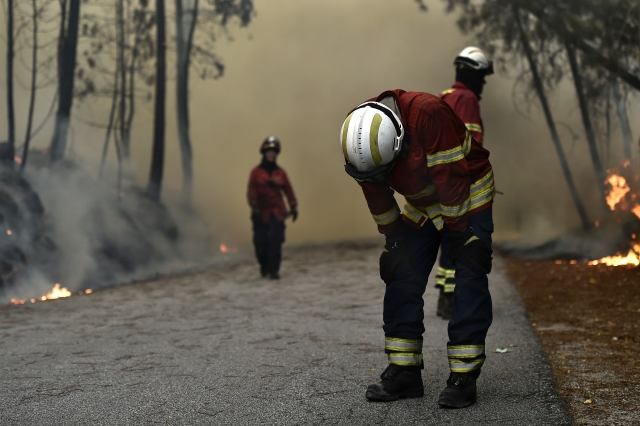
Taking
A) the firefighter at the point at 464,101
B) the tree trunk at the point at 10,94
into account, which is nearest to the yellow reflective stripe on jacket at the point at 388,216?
the firefighter at the point at 464,101

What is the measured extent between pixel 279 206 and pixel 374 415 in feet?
22.6

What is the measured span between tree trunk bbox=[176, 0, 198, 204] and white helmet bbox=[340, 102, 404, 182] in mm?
10269

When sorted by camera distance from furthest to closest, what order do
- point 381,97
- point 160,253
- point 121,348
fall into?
point 160,253 < point 121,348 < point 381,97

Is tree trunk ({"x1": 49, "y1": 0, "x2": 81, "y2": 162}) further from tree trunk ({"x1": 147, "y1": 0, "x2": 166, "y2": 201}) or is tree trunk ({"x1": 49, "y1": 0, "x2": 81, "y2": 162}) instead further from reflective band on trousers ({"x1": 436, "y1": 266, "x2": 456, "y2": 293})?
reflective band on trousers ({"x1": 436, "y1": 266, "x2": 456, "y2": 293})

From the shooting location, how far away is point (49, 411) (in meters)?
3.71

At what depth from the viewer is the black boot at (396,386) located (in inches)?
148

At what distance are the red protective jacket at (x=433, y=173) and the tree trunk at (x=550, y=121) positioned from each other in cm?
962

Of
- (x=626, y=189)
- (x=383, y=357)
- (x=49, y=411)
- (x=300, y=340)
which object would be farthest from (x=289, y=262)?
(x=49, y=411)

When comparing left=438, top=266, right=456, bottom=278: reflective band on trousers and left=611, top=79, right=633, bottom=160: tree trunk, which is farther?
left=611, top=79, right=633, bottom=160: tree trunk

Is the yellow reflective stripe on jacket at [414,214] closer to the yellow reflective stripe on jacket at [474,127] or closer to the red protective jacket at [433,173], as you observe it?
the red protective jacket at [433,173]

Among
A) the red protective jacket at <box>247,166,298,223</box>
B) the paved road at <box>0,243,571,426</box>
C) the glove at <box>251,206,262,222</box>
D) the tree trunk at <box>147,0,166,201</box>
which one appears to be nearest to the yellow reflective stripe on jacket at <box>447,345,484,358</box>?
the paved road at <box>0,243,571,426</box>

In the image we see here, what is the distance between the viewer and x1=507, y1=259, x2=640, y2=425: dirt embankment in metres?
3.53

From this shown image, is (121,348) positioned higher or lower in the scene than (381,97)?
lower

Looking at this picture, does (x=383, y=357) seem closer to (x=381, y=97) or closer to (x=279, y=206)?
(x=381, y=97)
